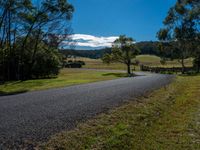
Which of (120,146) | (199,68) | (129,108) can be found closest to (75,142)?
(120,146)

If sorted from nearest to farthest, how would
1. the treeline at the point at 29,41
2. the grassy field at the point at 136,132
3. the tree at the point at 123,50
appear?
the grassy field at the point at 136,132, the treeline at the point at 29,41, the tree at the point at 123,50

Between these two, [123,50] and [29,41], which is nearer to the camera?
[29,41]

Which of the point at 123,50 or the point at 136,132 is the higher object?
the point at 123,50

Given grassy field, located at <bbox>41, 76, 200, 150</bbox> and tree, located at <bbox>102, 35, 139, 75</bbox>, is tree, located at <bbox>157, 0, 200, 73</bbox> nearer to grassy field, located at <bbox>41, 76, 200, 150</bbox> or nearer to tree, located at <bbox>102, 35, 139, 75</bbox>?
tree, located at <bbox>102, 35, 139, 75</bbox>

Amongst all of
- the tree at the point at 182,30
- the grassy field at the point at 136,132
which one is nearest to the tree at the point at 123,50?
the tree at the point at 182,30

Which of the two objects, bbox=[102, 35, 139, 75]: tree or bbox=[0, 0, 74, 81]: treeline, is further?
bbox=[102, 35, 139, 75]: tree

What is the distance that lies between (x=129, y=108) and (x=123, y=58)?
4543cm

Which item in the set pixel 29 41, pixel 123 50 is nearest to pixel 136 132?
pixel 29 41

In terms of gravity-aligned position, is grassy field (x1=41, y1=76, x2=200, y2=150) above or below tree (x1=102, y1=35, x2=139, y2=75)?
below

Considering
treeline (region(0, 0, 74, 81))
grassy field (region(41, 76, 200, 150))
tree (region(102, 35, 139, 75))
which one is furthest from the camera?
tree (region(102, 35, 139, 75))

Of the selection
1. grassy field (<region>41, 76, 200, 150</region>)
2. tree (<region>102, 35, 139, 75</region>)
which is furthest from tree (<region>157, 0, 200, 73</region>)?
grassy field (<region>41, 76, 200, 150</region>)

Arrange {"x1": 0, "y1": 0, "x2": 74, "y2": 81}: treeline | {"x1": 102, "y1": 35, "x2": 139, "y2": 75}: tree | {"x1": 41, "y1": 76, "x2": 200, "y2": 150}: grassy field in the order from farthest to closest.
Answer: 1. {"x1": 102, "y1": 35, "x2": 139, "y2": 75}: tree
2. {"x1": 0, "y1": 0, "x2": 74, "y2": 81}: treeline
3. {"x1": 41, "y1": 76, "x2": 200, "y2": 150}: grassy field

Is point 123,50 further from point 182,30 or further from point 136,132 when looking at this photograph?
point 136,132

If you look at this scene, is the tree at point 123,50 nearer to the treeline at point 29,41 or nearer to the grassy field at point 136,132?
the treeline at point 29,41
